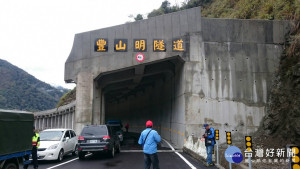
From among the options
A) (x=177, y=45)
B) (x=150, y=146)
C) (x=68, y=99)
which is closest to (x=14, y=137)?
(x=150, y=146)

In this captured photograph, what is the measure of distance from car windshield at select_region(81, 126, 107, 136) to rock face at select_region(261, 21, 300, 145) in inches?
395

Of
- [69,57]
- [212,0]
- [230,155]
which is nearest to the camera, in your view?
[230,155]

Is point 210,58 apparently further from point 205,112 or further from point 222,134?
point 222,134

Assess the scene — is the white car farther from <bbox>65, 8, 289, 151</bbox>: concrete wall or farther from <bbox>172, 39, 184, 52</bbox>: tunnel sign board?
A: <bbox>172, 39, 184, 52</bbox>: tunnel sign board

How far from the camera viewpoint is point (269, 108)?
57.1ft

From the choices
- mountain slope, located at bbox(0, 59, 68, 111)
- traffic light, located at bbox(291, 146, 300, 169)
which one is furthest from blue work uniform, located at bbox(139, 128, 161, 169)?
mountain slope, located at bbox(0, 59, 68, 111)

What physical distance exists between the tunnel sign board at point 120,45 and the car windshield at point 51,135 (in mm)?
7303

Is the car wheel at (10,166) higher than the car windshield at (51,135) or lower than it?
lower

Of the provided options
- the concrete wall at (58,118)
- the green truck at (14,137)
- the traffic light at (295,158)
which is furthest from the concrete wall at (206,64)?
the traffic light at (295,158)

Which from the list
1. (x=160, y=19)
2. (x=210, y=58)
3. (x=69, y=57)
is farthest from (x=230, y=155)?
(x=69, y=57)

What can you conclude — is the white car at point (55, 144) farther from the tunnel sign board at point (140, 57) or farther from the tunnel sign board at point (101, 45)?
the tunnel sign board at point (140, 57)

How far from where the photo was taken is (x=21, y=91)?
97.2 meters

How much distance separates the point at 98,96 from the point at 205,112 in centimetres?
829

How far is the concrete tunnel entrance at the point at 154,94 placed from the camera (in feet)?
64.3
